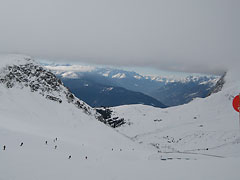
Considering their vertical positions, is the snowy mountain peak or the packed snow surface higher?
the snowy mountain peak

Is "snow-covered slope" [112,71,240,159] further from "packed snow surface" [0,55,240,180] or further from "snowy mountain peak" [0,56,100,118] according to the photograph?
"snowy mountain peak" [0,56,100,118]

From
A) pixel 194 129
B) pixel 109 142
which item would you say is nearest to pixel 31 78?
pixel 109 142

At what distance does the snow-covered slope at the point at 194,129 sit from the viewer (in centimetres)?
5794

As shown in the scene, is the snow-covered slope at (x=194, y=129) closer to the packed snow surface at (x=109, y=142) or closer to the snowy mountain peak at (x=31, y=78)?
the packed snow surface at (x=109, y=142)

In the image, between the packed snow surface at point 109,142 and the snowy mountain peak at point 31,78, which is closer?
the packed snow surface at point 109,142

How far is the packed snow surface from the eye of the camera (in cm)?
1234

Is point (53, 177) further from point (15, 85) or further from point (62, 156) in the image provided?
point (15, 85)

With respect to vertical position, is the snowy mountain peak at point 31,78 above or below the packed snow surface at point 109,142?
above

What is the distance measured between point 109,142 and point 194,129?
56556mm

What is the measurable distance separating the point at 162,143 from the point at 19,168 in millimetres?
66519

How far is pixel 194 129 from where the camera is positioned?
78562 millimetres

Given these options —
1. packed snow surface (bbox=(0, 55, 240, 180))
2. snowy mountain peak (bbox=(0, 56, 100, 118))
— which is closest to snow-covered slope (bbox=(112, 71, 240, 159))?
packed snow surface (bbox=(0, 55, 240, 180))

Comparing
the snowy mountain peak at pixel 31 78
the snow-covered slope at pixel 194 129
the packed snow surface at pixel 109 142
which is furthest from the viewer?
the snow-covered slope at pixel 194 129

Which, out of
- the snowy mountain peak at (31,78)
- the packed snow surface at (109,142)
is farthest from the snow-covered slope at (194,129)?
the snowy mountain peak at (31,78)
